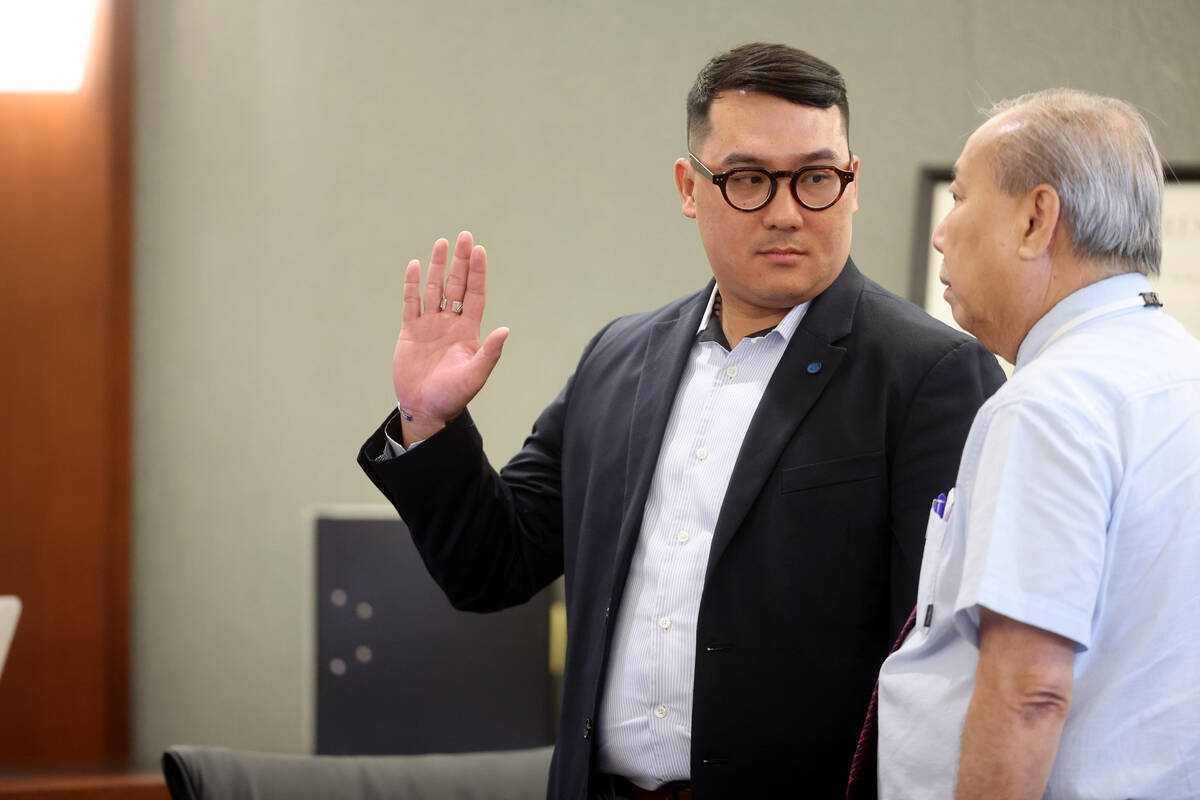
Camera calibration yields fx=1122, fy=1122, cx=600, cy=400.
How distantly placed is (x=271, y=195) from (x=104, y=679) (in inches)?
48.8

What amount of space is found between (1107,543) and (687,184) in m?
0.93

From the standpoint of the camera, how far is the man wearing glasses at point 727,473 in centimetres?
138

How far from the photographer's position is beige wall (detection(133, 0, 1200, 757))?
109 inches

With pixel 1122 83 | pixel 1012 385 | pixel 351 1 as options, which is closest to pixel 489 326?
pixel 351 1

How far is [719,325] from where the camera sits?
1655 millimetres

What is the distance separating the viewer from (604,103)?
9.21 ft

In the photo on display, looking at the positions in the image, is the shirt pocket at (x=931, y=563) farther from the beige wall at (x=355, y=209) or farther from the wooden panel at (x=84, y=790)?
the wooden panel at (x=84, y=790)

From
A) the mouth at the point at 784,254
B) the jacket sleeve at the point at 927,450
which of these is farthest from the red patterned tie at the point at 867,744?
the mouth at the point at 784,254

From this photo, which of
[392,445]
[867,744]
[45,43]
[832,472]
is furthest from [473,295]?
[45,43]

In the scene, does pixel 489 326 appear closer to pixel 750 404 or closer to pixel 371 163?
pixel 371 163

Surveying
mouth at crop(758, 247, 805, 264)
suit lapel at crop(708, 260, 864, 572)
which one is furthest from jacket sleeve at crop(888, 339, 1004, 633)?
mouth at crop(758, 247, 805, 264)

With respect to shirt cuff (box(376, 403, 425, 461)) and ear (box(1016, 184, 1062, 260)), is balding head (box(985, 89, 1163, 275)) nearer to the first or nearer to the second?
ear (box(1016, 184, 1062, 260))

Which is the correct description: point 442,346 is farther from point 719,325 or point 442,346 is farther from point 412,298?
point 719,325

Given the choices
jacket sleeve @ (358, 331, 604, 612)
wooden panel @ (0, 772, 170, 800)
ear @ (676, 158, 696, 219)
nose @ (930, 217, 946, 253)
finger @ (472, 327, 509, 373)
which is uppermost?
ear @ (676, 158, 696, 219)
